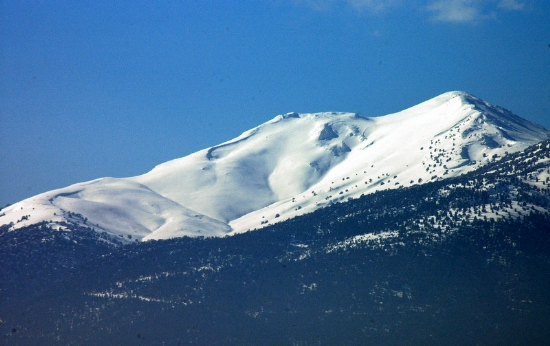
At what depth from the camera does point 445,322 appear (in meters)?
187

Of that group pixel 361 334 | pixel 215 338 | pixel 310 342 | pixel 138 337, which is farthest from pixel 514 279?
pixel 138 337

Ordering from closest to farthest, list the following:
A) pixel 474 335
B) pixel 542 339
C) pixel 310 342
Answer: pixel 542 339 < pixel 474 335 < pixel 310 342

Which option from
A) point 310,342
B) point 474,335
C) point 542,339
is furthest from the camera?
point 310,342

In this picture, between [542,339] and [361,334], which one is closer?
Result: [542,339]

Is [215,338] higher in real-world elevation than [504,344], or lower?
higher

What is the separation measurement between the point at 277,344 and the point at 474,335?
5073cm

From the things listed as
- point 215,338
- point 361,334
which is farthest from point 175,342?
point 361,334

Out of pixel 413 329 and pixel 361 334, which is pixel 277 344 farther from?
pixel 413 329

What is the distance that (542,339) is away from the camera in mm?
165500

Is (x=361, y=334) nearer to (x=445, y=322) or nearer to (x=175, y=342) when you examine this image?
(x=445, y=322)

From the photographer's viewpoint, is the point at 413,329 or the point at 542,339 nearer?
the point at 542,339

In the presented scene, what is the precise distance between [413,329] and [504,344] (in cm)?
2525

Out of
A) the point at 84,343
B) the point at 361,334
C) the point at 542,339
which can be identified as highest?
the point at 84,343

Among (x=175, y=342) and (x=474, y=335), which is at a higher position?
(x=175, y=342)
